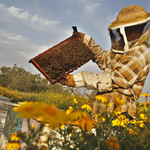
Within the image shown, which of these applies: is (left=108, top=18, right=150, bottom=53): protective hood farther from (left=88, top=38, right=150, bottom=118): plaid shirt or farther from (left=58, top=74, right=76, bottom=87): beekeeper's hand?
(left=58, top=74, right=76, bottom=87): beekeeper's hand

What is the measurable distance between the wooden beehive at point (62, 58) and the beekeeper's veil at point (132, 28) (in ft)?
2.68

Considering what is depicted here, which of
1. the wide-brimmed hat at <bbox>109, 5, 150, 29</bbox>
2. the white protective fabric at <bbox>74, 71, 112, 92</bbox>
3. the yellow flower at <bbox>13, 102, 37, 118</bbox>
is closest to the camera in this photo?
the yellow flower at <bbox>13, 102, 37, 118</bbox>

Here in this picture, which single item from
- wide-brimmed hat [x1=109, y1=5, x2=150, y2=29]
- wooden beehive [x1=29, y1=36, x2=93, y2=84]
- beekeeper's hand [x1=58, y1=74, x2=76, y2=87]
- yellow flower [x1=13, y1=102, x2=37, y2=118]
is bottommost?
yellow flower [x1=13, y1=102, x2=37, y2=118]

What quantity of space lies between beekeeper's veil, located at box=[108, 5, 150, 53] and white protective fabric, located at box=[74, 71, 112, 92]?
1.01m

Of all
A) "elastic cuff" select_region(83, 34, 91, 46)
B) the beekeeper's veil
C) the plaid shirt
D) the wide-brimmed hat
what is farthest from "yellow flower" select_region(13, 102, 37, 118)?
"elastic cuff" select_region(83, 34, 91, 46)

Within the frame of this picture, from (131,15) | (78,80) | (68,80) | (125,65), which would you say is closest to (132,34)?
(131,15)

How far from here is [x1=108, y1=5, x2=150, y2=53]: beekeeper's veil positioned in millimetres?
3252

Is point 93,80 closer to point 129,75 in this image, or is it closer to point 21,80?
point 129,75

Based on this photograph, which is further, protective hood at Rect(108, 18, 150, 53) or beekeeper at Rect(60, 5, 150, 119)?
protective hood at Rect(108, 18, 150, 53)

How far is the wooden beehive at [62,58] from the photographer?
3.34m

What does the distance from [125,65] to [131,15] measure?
1334 mm

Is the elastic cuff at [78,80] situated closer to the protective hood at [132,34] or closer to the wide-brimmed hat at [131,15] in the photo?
the protective hood at [132,34]

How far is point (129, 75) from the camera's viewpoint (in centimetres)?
283

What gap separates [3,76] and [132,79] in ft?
54.8
